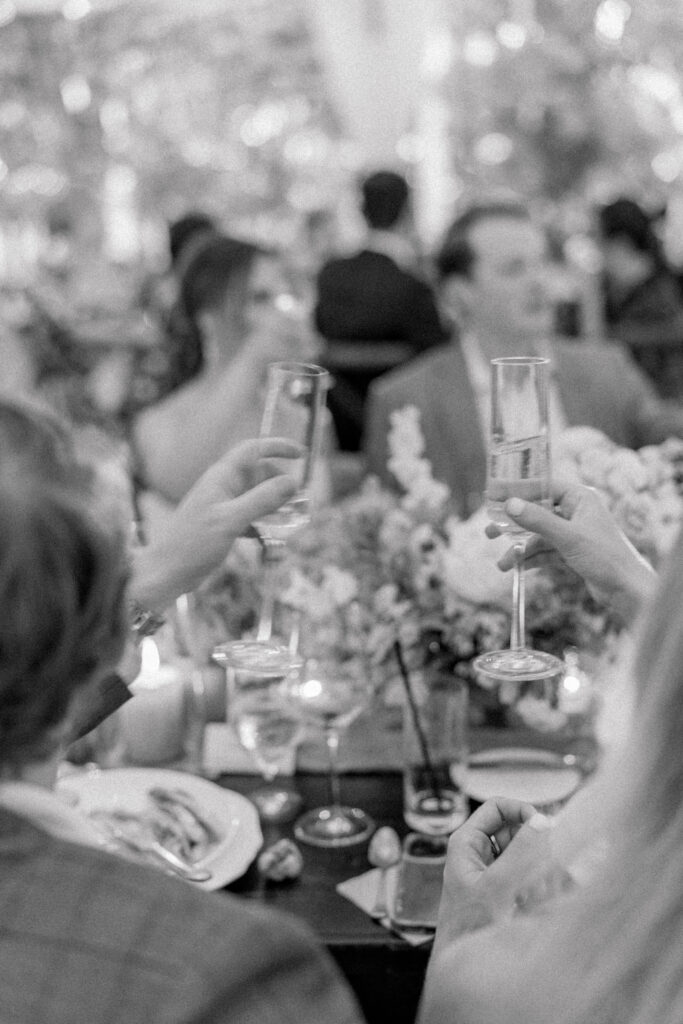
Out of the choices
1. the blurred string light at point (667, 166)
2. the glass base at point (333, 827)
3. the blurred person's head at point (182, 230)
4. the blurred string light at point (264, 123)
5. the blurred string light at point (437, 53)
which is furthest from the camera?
the blurred string light at point (264, 123)

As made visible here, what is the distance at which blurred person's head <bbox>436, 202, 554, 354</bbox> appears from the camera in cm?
313

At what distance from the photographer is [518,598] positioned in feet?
4.83

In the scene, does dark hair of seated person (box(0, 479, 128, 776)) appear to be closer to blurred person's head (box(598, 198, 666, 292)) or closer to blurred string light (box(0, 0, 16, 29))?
blurred person's head (box(598, 198, 666, 292))

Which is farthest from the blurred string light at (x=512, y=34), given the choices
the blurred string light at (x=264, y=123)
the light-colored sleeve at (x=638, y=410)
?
the blurred string light at (x=264, y=123)

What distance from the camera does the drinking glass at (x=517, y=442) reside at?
4.55 feet

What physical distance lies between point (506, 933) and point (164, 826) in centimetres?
77

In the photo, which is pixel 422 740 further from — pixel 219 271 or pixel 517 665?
pixel 219 271

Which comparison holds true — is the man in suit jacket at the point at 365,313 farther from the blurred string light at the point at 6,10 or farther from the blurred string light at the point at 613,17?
the blurred string light at the point at 6,10

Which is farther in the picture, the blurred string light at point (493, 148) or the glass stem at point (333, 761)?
the blurred string light at point (493, 148)

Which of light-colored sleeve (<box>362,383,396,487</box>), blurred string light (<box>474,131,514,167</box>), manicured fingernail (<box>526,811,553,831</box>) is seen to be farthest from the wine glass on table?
blurred string light (<box>474,131,514,167</box>)

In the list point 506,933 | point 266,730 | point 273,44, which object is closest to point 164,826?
point 266,730

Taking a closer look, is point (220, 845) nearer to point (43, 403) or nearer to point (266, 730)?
point (266, 730)

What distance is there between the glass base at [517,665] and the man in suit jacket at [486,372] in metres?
1.57

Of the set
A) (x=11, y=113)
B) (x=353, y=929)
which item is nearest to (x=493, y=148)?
(x=11, y=113)
